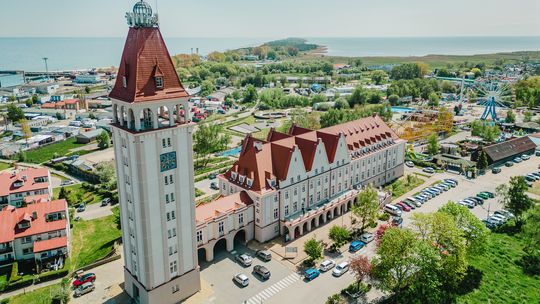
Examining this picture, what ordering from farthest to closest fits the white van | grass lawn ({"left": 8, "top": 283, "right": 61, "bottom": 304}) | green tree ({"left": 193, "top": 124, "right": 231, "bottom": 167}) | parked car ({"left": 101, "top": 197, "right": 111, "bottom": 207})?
1. green tree ({"left": 193, "top": 124, "right": 231, "bottom": 167})
2. parked car ({"left": 101, "top": 197, "right": 111, "bottom": 207})
3. the white van
4. grass lawn ({"left": 8, "top": 283, "right": 61, "bottom": 304})

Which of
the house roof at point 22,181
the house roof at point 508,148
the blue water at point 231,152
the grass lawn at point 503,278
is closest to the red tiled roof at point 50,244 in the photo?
the house roof at point 22,181

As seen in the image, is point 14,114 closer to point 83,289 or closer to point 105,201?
point 105,201

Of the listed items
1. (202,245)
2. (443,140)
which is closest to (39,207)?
(202,245)

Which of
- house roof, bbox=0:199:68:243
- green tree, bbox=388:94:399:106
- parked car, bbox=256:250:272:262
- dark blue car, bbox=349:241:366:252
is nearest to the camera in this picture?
house roof, bbox=0:199:68:243

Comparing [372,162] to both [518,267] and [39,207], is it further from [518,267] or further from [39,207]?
[39,207]

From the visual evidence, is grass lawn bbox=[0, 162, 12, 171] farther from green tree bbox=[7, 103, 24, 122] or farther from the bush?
the bush

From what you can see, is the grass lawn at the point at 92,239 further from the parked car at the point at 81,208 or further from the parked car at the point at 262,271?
the parked car at the point at 262,271

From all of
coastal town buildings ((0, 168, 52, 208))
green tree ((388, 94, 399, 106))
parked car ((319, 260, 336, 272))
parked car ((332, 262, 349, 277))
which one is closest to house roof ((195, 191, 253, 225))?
parked car ((319, 260, 336, 272))
